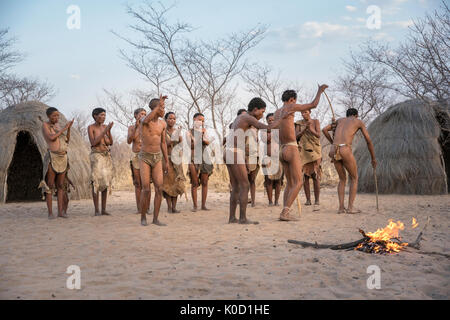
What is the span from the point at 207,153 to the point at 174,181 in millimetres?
815

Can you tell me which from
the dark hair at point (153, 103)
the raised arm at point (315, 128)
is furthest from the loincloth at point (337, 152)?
the dark hair at point (153, 103)

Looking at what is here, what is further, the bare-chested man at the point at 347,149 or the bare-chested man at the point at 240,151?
the bare-chested man at the point at 347,149

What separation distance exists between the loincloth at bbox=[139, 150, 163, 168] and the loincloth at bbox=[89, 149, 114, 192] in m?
1.61

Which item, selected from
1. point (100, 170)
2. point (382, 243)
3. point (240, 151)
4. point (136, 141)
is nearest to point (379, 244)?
point (382, 243)

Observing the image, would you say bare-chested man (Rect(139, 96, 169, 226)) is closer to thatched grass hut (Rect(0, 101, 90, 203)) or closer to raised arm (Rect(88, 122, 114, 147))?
raised arm (Rect(88, 122, 114, 147))

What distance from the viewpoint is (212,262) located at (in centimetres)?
359

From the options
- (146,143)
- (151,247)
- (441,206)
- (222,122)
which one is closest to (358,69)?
(222,122)

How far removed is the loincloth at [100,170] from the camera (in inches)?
275

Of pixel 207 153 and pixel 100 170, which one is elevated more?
pixel 207 153

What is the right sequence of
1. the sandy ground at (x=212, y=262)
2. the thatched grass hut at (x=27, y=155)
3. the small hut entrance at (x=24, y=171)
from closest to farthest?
1. the sandy ground at (x=212, y=262)
2. the thatched grass hut at (x=27, y=155)
3. the small hut entrance at (x=24, y=171)

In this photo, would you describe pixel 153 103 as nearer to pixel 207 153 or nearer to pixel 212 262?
pixel 207 153

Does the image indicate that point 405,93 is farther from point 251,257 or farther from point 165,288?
point 165,288

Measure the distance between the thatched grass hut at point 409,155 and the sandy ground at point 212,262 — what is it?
13.4 feet

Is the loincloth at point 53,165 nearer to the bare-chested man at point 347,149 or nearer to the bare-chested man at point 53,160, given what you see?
the bare-chested man at point 53,160
